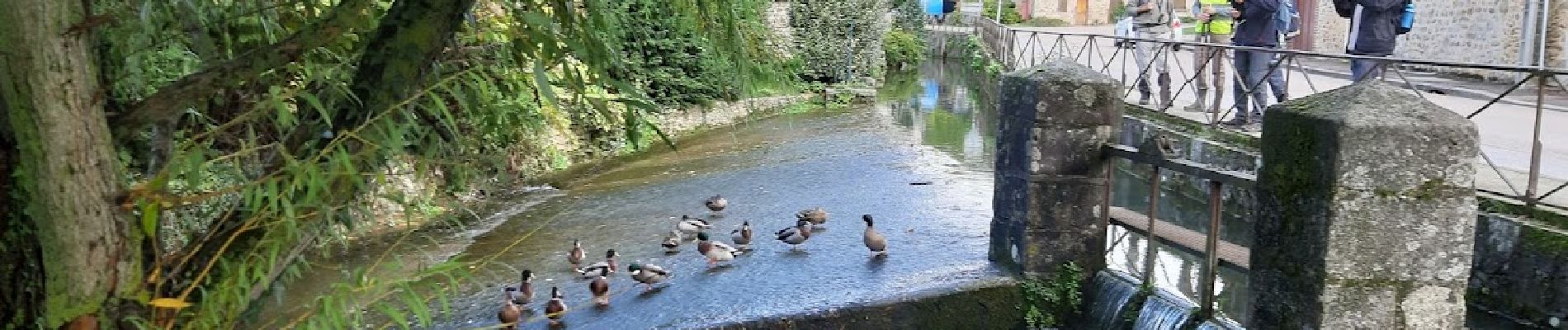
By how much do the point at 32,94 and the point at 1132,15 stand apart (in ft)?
41.8

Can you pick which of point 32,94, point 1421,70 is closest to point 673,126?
point 1421,70

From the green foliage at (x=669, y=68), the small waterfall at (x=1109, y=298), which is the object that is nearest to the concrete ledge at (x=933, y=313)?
the small waterfall at (x=1109, y=298)

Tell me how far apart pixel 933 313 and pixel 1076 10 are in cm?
4733

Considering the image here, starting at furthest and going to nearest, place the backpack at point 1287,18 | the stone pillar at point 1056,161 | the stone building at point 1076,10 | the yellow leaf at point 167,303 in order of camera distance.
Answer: the stone building at point 1076,10
the backpack at point 1287,18
the stone pillar at point 1056,161
the yellow leaf at point 167,303

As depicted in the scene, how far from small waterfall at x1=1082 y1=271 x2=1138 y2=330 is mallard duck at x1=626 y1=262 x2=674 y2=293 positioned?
8.29 feet

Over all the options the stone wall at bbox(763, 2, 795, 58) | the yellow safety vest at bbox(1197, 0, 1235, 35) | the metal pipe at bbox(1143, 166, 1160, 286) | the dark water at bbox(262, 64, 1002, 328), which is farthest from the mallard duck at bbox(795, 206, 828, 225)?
the stone wall at bbox(763, 2, 795, 58)

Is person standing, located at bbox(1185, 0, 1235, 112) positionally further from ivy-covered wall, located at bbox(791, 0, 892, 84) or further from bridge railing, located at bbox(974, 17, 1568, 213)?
ivy-covered wall, located at bbox(791, 0, 892, 84)

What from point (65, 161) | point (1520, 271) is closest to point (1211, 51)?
point (1520, 271)

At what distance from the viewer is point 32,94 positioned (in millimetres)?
1837

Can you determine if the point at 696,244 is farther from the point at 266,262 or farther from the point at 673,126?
the point at 673,126

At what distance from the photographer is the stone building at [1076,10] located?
50.2m

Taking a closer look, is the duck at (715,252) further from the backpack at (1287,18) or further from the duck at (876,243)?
the backpack at (1287,18)

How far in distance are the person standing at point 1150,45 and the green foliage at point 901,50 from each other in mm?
14384

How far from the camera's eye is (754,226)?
339 inches
